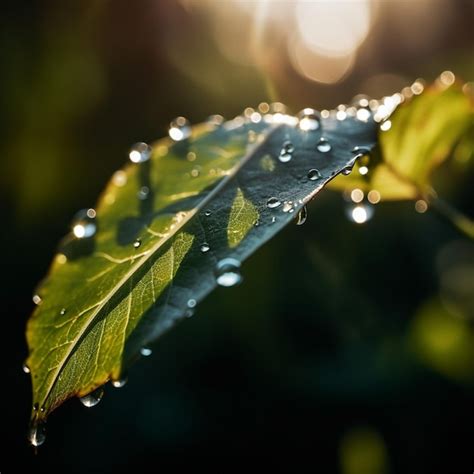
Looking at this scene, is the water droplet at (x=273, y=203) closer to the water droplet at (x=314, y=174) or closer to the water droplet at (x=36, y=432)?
the water droplet at (x=314, y=174)

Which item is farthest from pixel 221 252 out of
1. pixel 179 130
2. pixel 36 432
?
pixel 179 130

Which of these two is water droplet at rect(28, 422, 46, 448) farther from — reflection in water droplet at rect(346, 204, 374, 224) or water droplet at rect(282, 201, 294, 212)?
reflection in water droplet at rect(346, 204, 374, 224)

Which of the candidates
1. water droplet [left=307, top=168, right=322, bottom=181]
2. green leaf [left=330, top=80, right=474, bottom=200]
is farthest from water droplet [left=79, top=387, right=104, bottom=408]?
green leaf [left=330, top=80, right=474, bottom=200]

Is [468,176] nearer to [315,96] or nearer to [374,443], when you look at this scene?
[374,443]

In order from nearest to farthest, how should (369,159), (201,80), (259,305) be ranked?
(369,159) < (259,305) < (201,80)

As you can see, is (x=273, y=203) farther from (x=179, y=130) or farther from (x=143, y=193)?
(x=179, y=130)

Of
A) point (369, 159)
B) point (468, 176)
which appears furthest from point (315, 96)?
point (369, 159)
